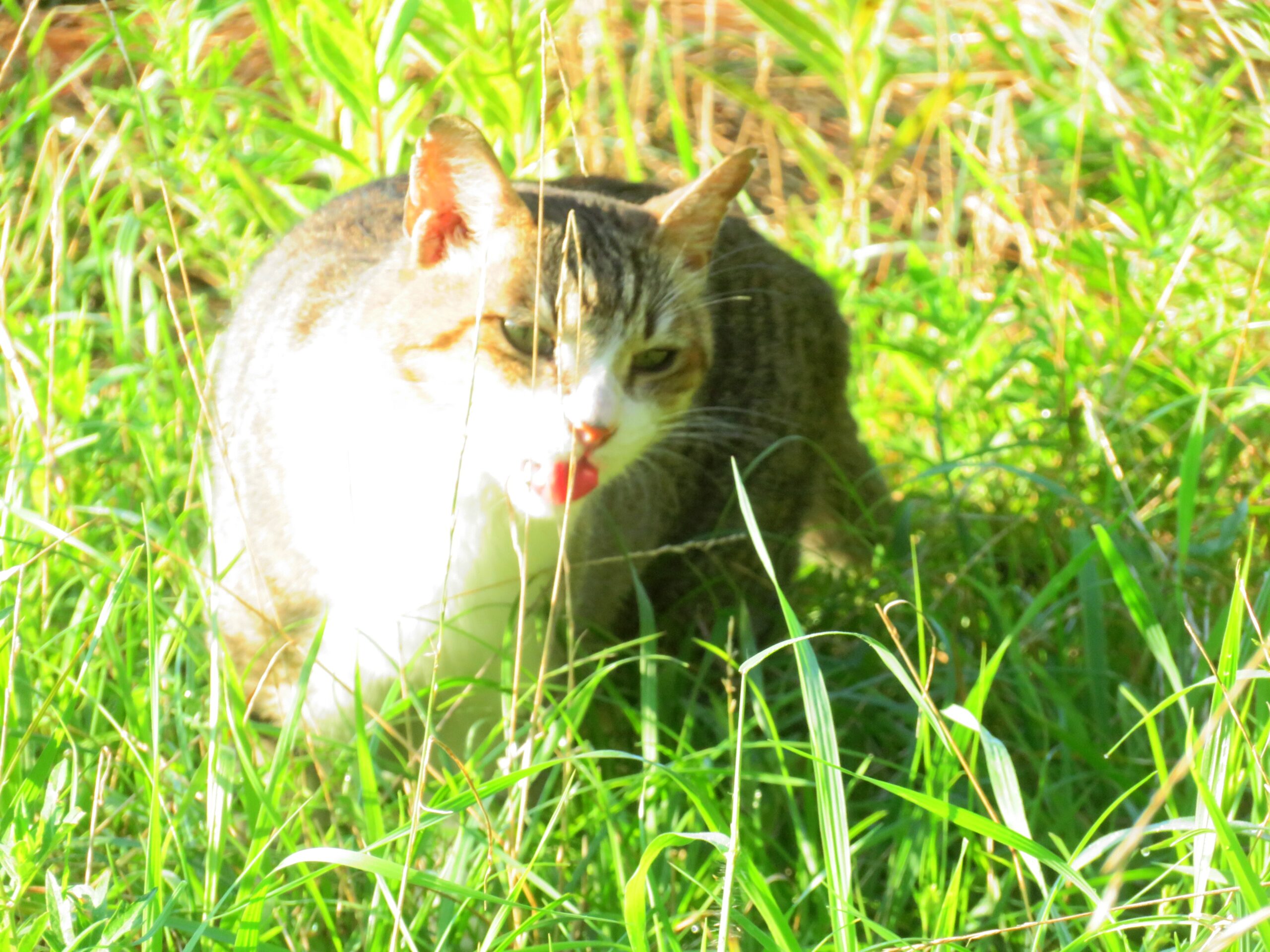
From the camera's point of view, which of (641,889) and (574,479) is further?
(574,479)

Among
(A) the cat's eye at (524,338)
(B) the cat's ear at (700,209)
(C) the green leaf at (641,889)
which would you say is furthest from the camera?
(B) the cat's ear at (700,209)

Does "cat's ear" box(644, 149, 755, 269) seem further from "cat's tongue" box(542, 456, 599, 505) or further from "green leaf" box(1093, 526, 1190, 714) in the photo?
"green leaf" box(1093, 526, 1190, 714)

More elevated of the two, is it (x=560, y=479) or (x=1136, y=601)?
(x=560, y=479)

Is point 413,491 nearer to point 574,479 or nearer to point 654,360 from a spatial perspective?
point 574,479

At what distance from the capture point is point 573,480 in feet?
6.34

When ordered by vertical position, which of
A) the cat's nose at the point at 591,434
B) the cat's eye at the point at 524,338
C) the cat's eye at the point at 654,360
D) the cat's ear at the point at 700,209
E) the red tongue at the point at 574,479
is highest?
the cat's ear at the point at 700,209

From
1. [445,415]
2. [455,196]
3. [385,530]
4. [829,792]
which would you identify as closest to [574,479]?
[445,415]

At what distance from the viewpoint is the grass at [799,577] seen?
1.68 metres

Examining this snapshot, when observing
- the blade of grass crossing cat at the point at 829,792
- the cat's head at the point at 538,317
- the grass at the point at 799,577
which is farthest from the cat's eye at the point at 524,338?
the blade of grass crossing cat at the point at 829,792

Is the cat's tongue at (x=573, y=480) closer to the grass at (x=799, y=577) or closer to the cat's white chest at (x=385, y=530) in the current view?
the cat's white chest at (x=385, y=530)

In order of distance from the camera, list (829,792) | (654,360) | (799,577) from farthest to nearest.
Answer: (799,577) → (654,360) → (829,792)

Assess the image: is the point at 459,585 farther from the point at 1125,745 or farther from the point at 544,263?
the point at 1125,745

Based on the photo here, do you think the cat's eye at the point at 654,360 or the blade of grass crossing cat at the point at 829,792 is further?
the cat's eye at the point at 654,360

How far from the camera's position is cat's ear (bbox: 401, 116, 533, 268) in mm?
1893
